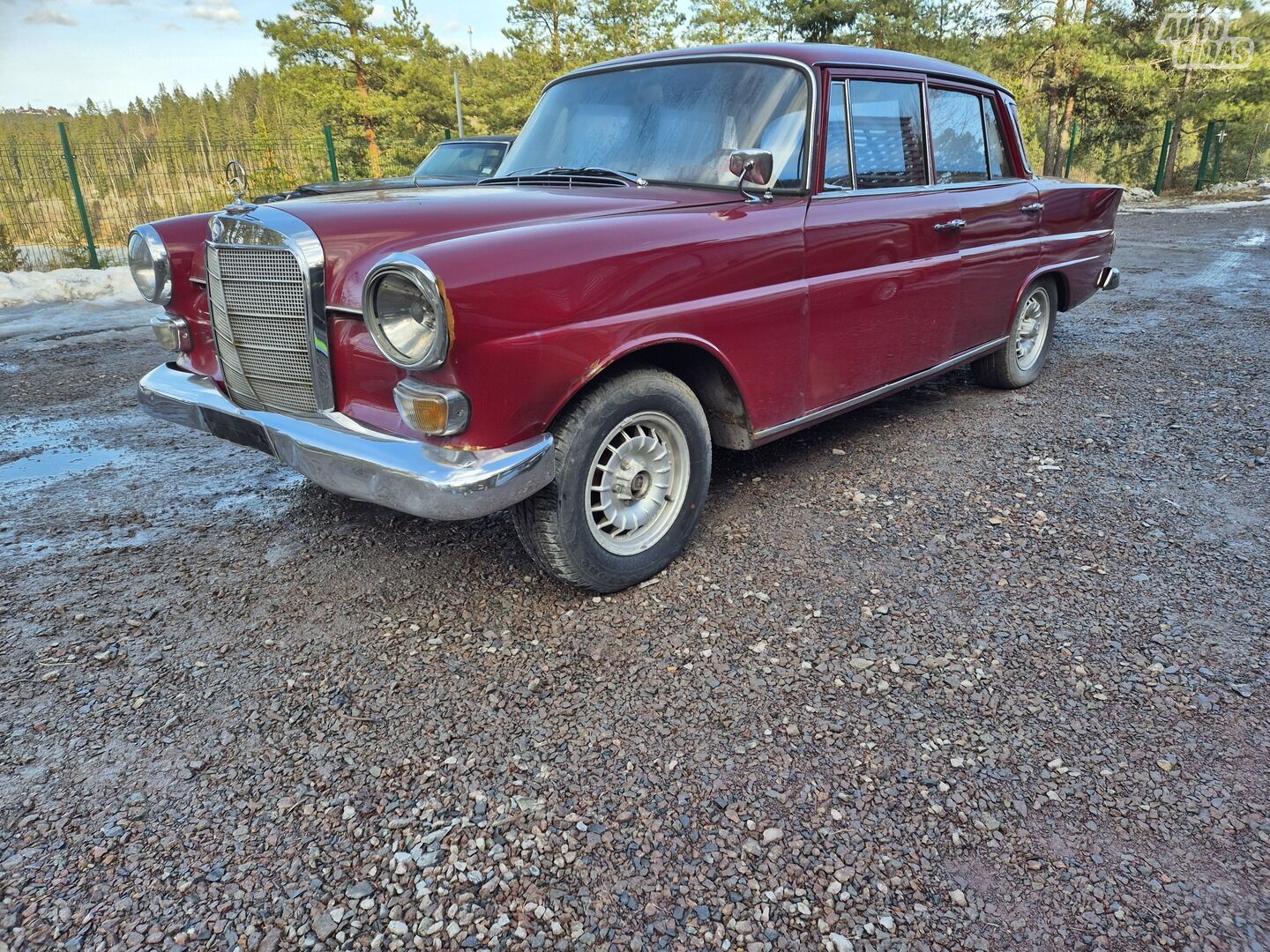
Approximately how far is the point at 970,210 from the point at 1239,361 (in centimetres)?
312

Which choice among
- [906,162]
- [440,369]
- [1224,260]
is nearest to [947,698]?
[440,369]

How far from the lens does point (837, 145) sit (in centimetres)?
344

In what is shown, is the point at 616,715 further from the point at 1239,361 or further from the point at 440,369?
the point at 1239,361

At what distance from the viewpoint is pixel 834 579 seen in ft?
→ 9.66

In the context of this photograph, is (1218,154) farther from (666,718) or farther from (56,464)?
(56,464)

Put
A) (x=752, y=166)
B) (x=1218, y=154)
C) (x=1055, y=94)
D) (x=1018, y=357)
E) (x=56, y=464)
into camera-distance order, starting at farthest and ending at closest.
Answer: (x=1218, y=154) < (x=1055, y=94) < (x=1018, y=357) < (x=56, y=464) < (x=752, y=166)

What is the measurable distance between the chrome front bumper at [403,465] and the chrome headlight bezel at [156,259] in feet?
2.93

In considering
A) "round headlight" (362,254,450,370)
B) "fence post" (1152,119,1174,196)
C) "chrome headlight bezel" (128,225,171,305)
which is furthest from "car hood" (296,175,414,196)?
"fence post" (1152,119,1174,196)

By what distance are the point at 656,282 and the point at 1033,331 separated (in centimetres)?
372

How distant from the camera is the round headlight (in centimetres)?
221

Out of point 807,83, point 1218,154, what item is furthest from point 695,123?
point 1218,154

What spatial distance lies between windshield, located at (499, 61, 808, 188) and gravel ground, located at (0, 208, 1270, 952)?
1.44 m

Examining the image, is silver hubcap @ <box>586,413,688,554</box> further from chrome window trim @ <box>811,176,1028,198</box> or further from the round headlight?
chrome window trim @ <box>811,176,1028,198</box>

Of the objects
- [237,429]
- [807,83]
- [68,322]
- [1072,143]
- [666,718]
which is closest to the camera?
[666,718]
